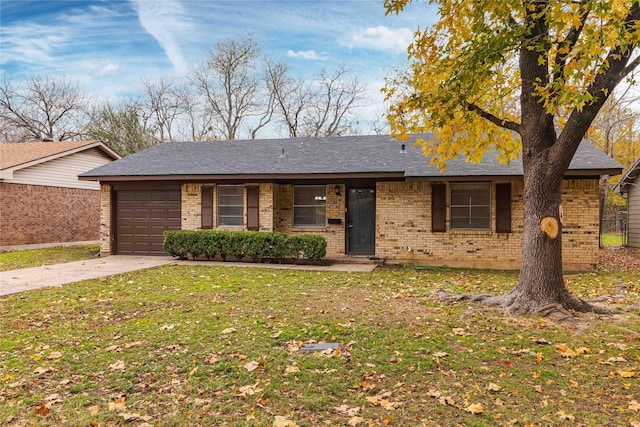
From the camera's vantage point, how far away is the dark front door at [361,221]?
1329cm

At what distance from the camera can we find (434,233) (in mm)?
12195

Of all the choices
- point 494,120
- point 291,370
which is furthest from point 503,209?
point 291,370

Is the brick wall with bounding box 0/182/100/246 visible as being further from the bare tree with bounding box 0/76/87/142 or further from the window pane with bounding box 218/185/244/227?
the bare tree with bounding box 0/76/87/142

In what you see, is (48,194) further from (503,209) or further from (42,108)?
(42,108)

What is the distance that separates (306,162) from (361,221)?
8.46ft

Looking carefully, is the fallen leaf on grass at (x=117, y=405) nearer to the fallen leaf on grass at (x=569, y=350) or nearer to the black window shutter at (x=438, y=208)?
the fallen leaf on grass at (x=569, y=350)

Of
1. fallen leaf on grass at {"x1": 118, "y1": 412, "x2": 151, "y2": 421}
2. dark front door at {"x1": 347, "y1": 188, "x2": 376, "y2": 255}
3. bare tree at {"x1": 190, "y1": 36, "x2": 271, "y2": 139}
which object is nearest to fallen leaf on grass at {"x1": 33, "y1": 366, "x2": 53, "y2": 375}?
fallen leaf on grass at {"x1": 118, "y1": 412, "x2": 151, "y2": 421}

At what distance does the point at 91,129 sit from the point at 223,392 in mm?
33839

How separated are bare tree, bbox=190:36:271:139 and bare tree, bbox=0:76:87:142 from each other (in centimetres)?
1004

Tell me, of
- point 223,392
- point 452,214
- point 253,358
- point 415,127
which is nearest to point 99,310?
point 253,358

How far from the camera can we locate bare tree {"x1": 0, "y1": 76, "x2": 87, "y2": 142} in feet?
106

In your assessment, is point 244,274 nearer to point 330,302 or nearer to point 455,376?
point 330,302

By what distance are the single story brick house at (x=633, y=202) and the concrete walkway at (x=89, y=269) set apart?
13.2m

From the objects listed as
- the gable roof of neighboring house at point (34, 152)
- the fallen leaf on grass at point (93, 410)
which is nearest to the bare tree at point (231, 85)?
the gable roof of neighboring house at point (34, 152)
